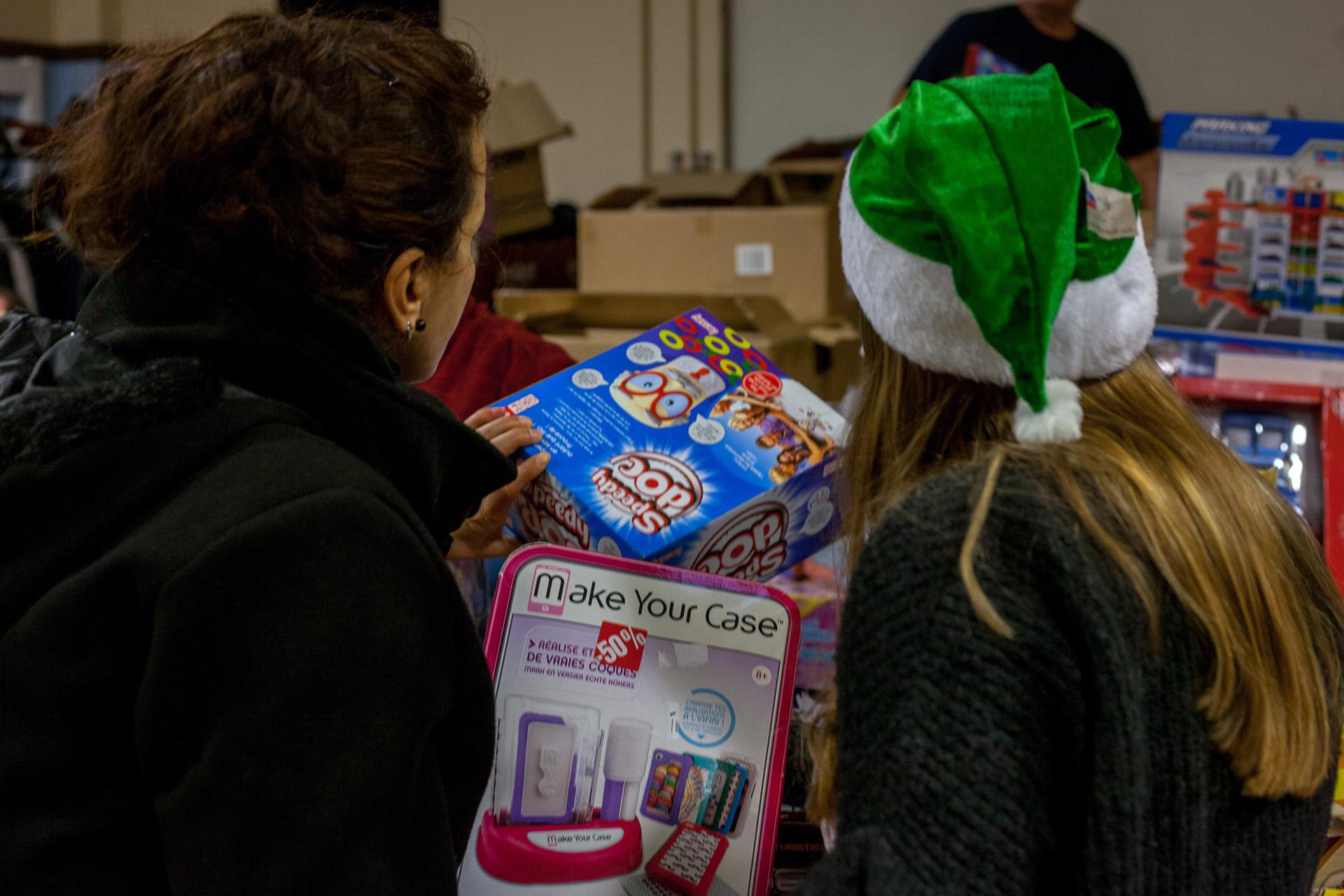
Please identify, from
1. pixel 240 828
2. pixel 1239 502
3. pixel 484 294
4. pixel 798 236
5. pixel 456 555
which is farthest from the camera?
pixel 798 236

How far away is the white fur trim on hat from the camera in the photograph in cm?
87

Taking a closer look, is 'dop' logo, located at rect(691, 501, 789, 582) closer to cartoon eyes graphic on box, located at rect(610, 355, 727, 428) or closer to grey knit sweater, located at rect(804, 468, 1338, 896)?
cartoon eyes graphic on box, located at rect(610, 355, 727, 428)

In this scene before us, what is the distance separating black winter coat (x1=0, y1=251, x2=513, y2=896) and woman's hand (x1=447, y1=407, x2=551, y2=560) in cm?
31

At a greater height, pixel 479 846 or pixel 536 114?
pixel 536 114

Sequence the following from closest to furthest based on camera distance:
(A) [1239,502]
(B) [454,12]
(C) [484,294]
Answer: (A) [1239,502] < (C) [484,294] < (B) [454,12]

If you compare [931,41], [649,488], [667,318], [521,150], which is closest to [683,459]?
[649,488]

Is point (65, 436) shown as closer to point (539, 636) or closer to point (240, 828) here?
point (240, 828)

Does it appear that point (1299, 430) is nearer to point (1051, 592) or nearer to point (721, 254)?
point (1051, 592)

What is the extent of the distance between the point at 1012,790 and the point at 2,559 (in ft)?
2.33

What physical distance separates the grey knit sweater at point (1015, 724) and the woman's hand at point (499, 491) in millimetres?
456

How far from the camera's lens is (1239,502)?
0.88m

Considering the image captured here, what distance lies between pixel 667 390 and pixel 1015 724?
24.3 inches

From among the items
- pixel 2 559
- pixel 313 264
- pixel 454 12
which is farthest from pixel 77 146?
pixel 454 12

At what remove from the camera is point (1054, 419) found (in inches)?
33.7
